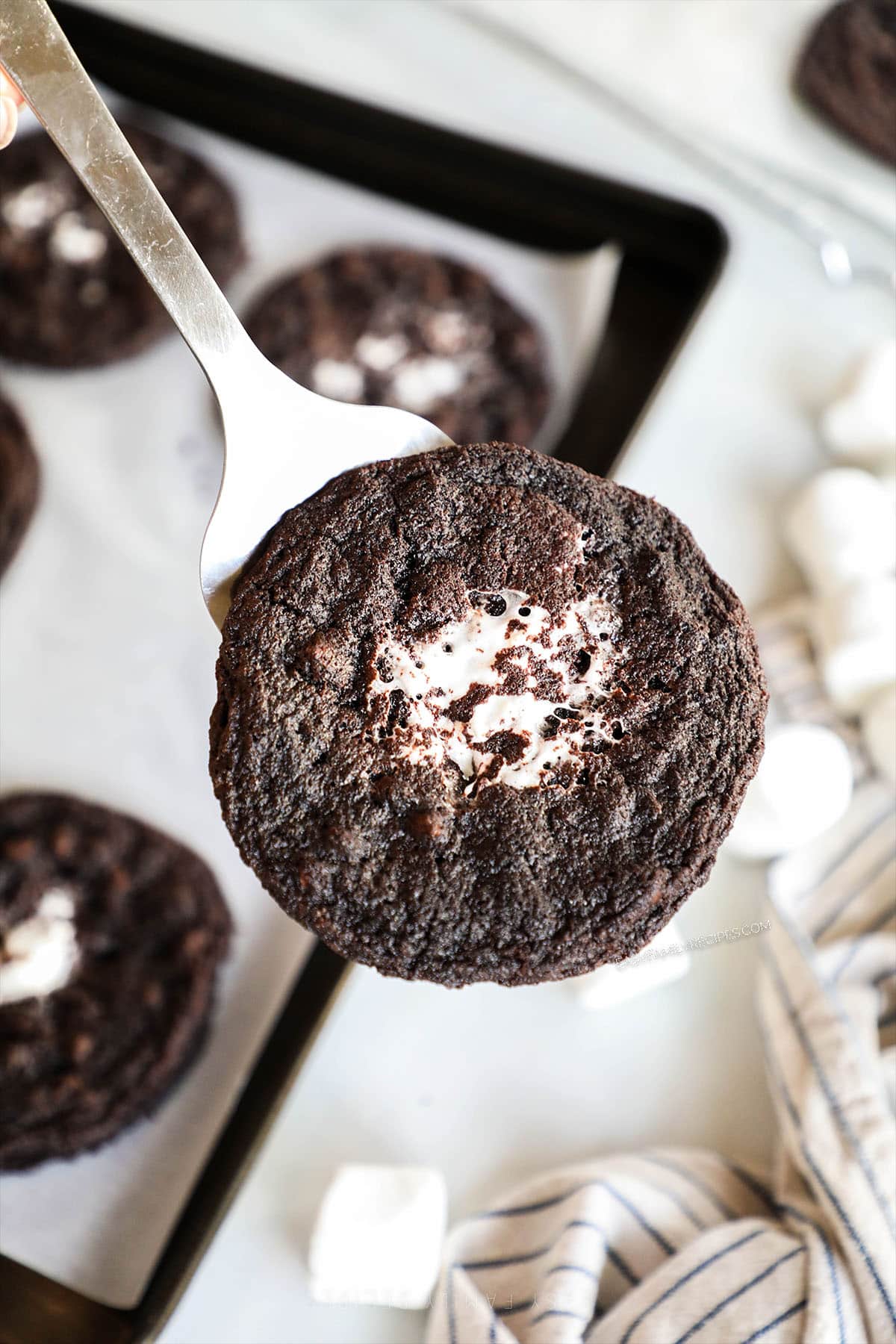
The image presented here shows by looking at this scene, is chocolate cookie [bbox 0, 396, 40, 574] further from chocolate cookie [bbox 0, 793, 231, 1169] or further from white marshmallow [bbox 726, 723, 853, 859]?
white marshmallow [bbox 726, 723, 853, 859]

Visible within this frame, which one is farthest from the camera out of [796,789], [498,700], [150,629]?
[150,629]

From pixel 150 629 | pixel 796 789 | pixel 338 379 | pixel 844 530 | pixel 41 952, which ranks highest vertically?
pixel 844 530

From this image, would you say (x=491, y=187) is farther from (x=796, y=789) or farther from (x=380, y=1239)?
(x=380, y=1239)

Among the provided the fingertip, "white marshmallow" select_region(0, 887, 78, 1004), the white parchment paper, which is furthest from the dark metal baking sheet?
"white marshmallow" select_region(0, 887, 78, 1004)

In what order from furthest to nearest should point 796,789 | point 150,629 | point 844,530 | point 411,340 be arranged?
point 411,340, point 150,629, point 844,530, point 796,789

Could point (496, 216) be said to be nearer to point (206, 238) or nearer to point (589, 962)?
point (206, 238)

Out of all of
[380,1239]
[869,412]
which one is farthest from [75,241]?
[380,1239]

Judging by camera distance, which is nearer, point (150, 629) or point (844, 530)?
point (844, 530)
